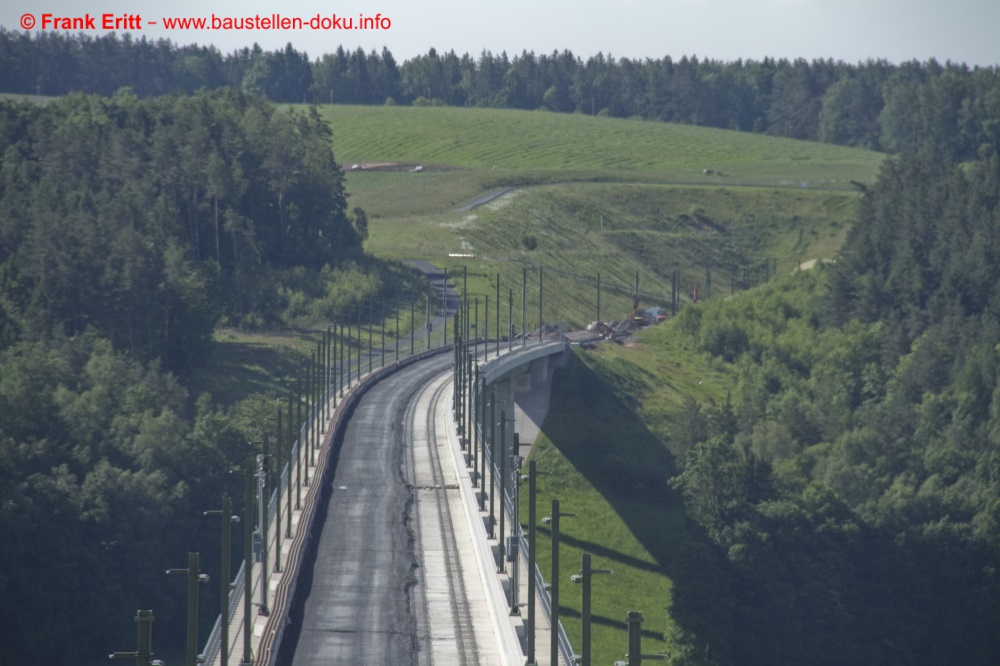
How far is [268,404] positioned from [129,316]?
21.6 meters

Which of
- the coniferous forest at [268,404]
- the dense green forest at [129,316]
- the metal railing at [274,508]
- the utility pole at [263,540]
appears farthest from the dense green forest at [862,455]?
the dense green forest at [129,316]

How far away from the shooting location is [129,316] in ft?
456

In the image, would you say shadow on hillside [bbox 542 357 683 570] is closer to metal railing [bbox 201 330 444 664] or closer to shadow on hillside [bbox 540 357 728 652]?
shadow on hillside [bbox 540 357 728 652]

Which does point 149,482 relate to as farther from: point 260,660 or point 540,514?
point 260,660

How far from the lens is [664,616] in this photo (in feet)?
330

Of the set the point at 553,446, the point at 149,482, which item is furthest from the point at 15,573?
the point at 553,446

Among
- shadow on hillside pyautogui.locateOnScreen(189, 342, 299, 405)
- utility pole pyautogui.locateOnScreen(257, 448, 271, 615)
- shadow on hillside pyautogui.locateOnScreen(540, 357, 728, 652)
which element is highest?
utility pole pyautogui.locateOnScreen(257, 448, 271, 615)

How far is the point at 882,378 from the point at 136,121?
295 ft

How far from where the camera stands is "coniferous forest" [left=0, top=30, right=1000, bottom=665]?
309 ft

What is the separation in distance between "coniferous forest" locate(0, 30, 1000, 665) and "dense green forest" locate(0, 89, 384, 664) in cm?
24

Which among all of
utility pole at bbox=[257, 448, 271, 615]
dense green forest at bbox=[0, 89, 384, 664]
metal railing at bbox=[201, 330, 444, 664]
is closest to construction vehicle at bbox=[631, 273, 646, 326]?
dense green forest at bbox=[0, 89, 384, 664]

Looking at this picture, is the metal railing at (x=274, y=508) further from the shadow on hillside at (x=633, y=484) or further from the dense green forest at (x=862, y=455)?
the dense green forest at (x=862, y=455)

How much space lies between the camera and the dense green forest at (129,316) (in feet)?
296

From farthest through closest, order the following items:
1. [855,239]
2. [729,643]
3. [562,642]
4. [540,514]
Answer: [855,239] < [540,514] < [729,643] < [562,642]
